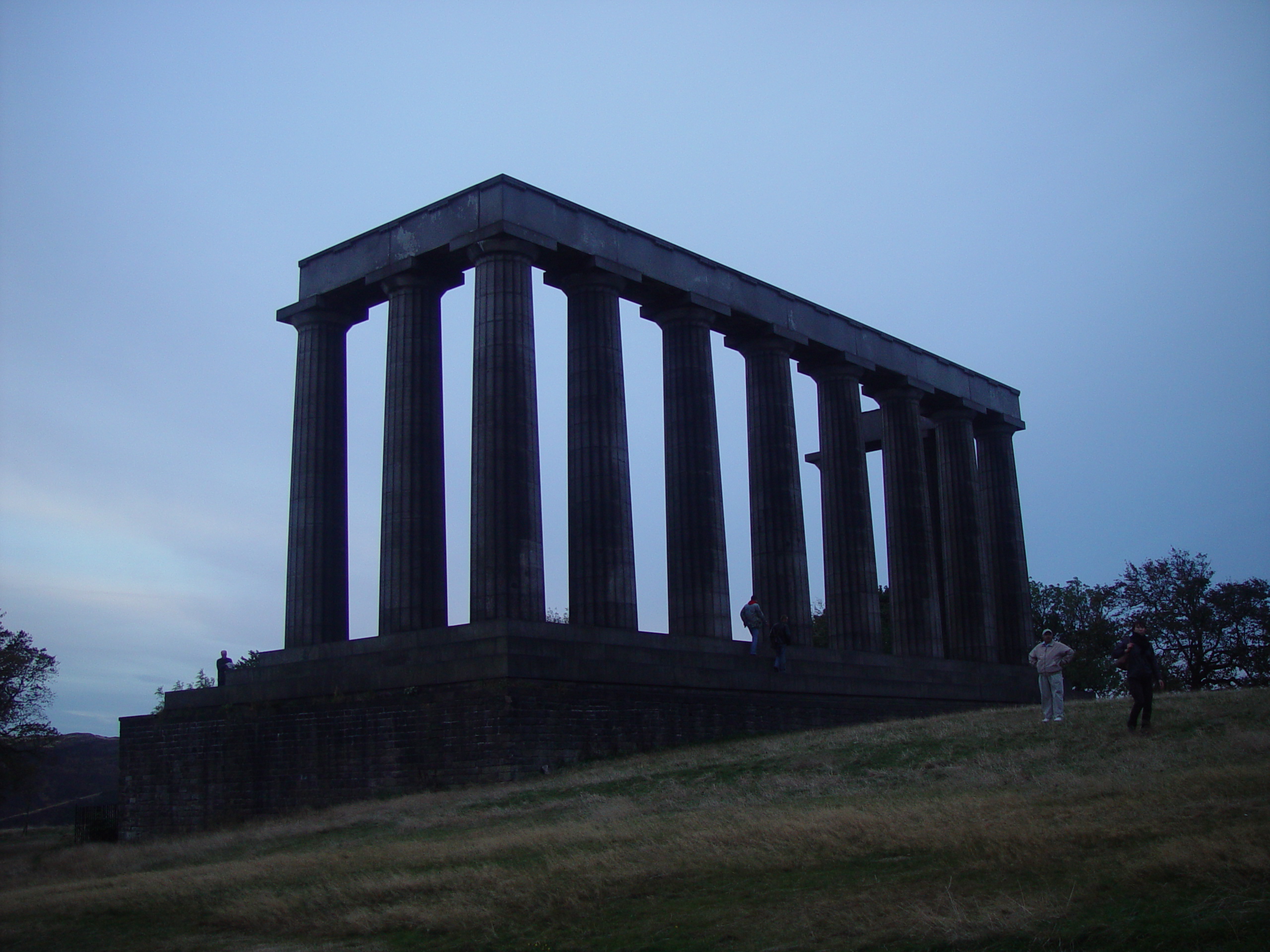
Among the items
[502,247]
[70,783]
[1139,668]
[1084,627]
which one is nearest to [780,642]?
[502,247]

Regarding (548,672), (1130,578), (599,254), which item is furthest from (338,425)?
(1130,578)

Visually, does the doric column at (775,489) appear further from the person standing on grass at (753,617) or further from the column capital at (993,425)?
the column capital at (993,425)

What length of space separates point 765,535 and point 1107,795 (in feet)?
95.2

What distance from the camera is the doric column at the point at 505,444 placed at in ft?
119

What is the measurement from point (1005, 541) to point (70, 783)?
99.3 m

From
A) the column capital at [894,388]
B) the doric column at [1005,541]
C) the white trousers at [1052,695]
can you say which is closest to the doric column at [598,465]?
the white trousers at [1052,695]

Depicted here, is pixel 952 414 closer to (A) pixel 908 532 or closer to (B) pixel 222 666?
(A) pixel 908 532

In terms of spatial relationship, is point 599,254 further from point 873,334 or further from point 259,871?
point 259,871

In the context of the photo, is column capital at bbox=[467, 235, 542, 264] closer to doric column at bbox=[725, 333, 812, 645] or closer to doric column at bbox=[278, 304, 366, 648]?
doric column at bbox=[278, 304, 366, 648]

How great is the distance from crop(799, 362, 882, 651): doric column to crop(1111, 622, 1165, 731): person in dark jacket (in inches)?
970

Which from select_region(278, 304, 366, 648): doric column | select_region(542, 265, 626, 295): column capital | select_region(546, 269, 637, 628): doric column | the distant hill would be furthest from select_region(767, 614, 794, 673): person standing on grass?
the distant hill

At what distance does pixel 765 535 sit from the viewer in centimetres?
4603

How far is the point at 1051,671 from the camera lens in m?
26.4

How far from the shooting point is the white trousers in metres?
26.4
